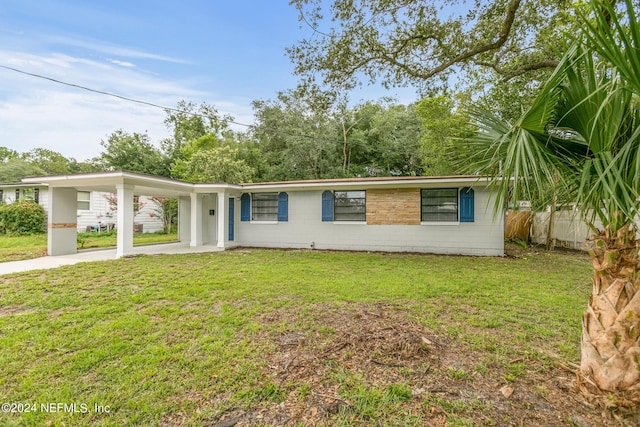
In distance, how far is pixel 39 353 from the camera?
2.68 m

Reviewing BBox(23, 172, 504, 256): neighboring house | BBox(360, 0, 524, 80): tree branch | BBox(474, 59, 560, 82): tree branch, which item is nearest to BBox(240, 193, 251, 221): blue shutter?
BBox(23, 172, 504, 256): neighboring house

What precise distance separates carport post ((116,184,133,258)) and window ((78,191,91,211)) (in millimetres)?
9231

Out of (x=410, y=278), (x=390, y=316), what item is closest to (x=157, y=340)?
(x=390, y=316)

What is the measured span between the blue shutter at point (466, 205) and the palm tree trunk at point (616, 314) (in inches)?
280

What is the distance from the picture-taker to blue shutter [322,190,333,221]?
389 inches

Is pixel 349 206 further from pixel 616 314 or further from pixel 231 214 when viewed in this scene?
pixel 616 314

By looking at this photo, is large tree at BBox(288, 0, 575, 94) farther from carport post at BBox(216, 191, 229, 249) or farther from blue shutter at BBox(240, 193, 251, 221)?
carport post at BBox(216, 191, 229, 249)

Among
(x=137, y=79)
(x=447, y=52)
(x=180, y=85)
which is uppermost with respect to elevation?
(x=180, y=85)

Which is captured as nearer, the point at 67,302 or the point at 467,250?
the point at 67,302

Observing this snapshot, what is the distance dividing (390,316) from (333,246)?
6439 millimetres

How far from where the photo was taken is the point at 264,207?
1082 cm

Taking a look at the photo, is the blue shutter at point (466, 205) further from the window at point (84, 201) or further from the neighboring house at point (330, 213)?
the window at point (84, 201)

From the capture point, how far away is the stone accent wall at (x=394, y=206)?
9148 mm

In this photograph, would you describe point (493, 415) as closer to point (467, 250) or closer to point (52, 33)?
point (467, 250)
